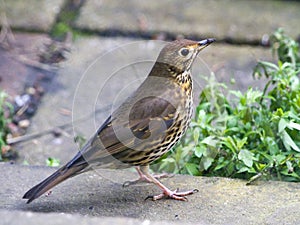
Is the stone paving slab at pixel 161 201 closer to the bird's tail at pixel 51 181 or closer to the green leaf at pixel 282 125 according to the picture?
the bird's tail at pixel 51 181

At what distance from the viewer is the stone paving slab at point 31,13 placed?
7035 mm

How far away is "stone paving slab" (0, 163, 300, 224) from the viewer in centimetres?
392

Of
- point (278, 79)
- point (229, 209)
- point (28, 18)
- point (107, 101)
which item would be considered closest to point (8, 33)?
point (28, 18)

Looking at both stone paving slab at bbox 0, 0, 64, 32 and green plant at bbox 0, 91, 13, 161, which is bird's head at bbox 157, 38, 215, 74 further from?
stone paving slab at bbox 0, 0, 64, 32

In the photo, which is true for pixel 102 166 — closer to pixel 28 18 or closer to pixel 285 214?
pixel 285 214

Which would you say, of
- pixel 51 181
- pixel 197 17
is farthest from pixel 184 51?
pixel 197 17

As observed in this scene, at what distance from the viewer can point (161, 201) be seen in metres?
4.20

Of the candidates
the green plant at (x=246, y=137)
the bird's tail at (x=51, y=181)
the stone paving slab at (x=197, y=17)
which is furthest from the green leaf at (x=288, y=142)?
the stone paving slab at (x=197, y=17)

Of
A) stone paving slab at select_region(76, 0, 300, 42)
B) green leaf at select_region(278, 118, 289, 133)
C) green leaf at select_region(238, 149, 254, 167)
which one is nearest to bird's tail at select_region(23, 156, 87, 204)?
green leaf at select_region(238, 149, 254, 167)

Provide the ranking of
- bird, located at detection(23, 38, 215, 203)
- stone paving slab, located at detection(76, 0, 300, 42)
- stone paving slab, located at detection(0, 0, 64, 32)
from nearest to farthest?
1. bird, located at detection(23, 38, 215, 203)
2. stone paving slab, located at detection(76, 0, 300, 42)
3. stone paving slab, located at detection(0, 0, 64, 32)

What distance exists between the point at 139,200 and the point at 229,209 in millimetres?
555

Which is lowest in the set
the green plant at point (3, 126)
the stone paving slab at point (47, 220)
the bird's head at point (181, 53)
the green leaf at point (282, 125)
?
the green plant at point (3, 126)

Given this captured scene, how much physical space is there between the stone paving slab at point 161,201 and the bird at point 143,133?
10 cm

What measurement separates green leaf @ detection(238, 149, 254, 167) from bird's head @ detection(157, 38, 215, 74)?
62 centimetres
